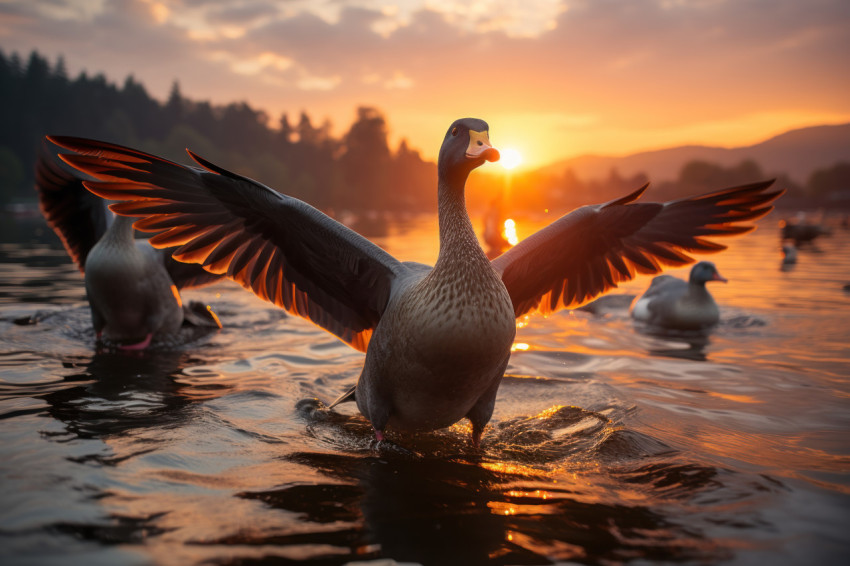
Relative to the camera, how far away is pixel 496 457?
199 inches

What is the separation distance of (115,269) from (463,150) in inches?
232

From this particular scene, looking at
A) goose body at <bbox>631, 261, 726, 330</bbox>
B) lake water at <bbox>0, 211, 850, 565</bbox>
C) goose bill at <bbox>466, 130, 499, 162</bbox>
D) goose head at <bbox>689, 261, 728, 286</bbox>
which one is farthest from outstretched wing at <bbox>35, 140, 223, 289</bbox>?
goose head at <bbox>689, 261, 728, 286</bbox>

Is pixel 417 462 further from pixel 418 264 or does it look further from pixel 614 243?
pixel 614 243

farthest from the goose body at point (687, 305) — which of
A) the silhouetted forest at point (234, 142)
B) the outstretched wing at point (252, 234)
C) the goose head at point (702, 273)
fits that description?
the silhouetted forest at point (234, 142)

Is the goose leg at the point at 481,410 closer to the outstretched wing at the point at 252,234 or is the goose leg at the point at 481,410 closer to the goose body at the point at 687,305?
the outstretched wing at the point at 252,234

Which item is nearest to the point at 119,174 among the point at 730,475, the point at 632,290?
the point at 730,475

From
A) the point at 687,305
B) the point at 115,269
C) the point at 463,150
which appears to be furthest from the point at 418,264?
the point at 687,305

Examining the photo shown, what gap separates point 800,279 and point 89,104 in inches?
4707

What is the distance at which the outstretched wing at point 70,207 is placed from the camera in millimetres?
8906

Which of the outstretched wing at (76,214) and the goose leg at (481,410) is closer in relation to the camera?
the goose leg at (481,410)

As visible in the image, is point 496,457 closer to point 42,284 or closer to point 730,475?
point 730,475

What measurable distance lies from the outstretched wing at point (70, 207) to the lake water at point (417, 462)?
149cm

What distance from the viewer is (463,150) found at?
464 centimetres

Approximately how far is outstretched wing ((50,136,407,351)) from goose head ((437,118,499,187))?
985mm
